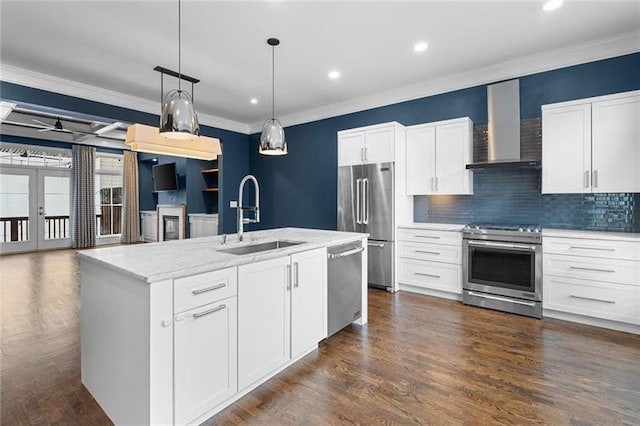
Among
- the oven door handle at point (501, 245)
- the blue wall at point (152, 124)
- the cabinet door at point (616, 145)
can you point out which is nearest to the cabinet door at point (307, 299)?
the oven door handle at point (501, 245)

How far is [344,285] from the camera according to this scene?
2.88 metres

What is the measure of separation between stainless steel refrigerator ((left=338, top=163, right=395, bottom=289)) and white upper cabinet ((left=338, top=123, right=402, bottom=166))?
108 mm

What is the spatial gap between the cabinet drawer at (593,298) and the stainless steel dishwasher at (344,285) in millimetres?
2032

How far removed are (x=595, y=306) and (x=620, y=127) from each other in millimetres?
1760

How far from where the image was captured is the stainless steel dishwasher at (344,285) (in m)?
2.73

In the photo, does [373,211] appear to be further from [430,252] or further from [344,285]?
[344,285]

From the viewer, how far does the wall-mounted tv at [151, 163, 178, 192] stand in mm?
7828

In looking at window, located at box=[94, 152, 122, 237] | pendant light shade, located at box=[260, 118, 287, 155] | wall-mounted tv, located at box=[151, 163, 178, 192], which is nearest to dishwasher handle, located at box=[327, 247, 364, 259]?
pendant light shade, located at box=[260, 118, 287, 155]

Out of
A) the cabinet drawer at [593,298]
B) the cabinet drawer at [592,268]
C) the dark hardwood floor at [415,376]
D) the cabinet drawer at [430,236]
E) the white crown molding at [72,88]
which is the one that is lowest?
the dark hardwood floor at [415,376]

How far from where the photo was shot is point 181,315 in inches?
61.7

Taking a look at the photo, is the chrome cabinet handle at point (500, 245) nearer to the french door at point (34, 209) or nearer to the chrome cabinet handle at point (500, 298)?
the chrome cabinet handle at point (500, 298)

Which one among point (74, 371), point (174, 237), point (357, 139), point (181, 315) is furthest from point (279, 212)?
point (181, 315)

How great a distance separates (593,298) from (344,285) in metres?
2.46

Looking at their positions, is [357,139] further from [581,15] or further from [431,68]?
[581,15]
